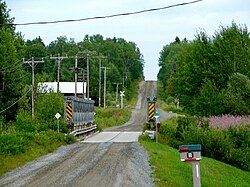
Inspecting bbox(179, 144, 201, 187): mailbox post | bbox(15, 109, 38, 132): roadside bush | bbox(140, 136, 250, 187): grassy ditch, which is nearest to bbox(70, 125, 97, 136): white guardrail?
bbox(15, 109, 38, 132): roadside bush

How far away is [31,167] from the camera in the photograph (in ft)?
69.5

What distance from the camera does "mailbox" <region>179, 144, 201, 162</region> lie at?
10898mm

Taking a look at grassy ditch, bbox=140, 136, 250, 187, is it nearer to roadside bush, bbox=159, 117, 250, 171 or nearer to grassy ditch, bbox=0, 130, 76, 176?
roadside bush, bbox=159, 117, 250, 171

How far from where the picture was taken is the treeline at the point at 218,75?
155 feet

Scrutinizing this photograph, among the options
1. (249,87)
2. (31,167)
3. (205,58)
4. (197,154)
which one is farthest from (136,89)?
(197,154)

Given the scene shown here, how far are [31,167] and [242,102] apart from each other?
1112 inches

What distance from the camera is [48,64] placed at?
148750mm

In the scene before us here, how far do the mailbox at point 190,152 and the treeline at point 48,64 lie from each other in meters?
11.2

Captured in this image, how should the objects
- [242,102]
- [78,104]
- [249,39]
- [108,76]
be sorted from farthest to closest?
[108,76] → [249,39] → [242,102] → [78,104]

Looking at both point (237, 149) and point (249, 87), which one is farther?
point (249, 87)

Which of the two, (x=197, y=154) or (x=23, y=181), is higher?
(x=197, y=154)

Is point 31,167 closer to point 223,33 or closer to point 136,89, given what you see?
point 223,33

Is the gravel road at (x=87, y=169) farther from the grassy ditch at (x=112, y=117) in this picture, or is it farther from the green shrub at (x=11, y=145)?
the grassy ditch at (x=112, y=117)

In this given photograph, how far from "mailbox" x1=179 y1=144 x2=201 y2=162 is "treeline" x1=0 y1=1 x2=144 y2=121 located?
440 inches
